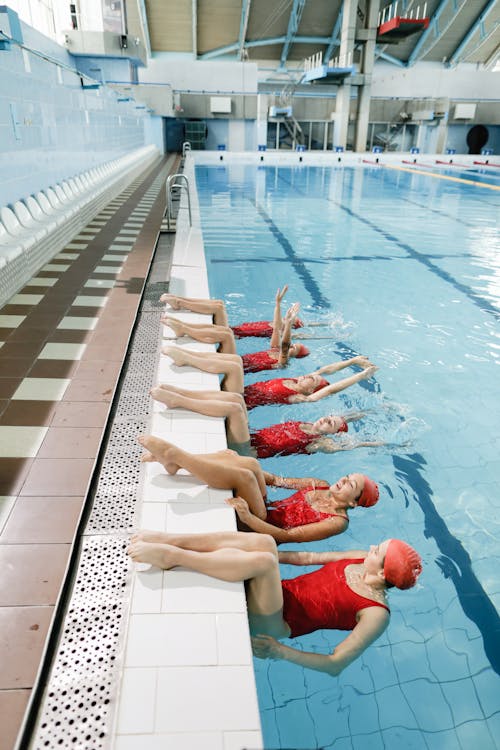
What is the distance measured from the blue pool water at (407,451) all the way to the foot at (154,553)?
0.52m

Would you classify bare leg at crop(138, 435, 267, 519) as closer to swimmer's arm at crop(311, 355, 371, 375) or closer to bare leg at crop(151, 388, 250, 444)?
bare leg at crop(151, 388, 250, 444)

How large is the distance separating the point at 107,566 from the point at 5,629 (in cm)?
33

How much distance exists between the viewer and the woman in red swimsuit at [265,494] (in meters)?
2.02

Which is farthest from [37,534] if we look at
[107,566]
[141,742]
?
[141,742]

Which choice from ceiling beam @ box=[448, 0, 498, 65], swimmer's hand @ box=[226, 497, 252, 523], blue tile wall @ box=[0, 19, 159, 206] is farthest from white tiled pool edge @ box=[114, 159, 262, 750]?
ceiling beam @ box=[448, 0, 498, 65]

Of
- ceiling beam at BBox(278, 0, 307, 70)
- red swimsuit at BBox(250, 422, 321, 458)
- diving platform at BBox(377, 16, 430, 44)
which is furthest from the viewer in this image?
ceiling beam at BBox(278, 0, 307, 70)

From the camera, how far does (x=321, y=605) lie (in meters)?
1.89

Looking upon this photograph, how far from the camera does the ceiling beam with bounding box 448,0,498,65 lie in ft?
85.5

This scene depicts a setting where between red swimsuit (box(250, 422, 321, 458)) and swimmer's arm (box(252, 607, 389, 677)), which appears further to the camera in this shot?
red swimsuit (box(250, 422, 321, 458))

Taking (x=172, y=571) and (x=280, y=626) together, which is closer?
(x=172, y=571)

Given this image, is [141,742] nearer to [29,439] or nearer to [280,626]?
[280,626]

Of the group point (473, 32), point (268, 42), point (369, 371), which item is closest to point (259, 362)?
point (369, 371)

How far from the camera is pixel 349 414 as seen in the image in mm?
3381

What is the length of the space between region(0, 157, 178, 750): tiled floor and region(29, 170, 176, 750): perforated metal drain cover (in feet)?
0.20
